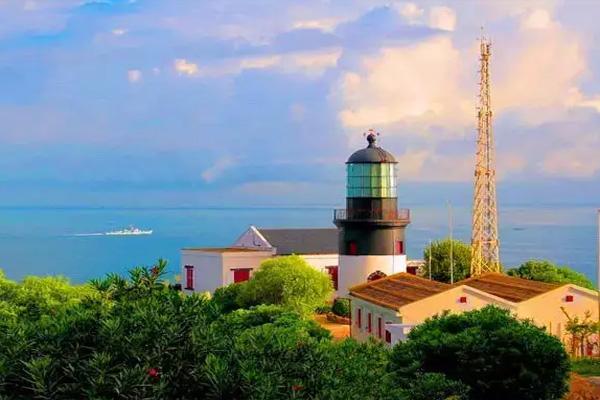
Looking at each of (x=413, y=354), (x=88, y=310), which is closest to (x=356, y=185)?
(x=413, y=354)

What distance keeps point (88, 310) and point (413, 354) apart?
934 cm

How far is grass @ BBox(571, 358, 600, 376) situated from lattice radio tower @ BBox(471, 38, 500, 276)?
17.4 m

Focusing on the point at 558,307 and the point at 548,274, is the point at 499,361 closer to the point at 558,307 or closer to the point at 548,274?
the point at 558,307

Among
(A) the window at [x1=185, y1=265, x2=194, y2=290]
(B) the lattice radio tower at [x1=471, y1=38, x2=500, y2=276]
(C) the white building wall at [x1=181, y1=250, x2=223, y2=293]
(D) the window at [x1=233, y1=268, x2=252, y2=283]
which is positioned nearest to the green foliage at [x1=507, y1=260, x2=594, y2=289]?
(B) the lattice radio tower at [x1=471, y1=38, x2=500, y2=276]

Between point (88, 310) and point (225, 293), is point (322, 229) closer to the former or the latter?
point (225, 293)

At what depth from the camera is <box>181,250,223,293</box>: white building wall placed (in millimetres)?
46062

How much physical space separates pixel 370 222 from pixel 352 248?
137cm

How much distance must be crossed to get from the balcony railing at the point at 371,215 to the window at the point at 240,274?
8.34m

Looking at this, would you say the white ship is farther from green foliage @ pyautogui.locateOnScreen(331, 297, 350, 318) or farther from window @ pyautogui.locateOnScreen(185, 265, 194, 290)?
green foliage @ pyautogui.locateOnScreen(331, 297, 350, 318)

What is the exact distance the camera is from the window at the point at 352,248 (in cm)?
3894

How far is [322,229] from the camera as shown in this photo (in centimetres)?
5484

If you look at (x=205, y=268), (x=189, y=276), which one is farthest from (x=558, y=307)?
(x=189, y=276)

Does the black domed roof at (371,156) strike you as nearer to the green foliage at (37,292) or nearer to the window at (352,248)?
the window at (352,248)

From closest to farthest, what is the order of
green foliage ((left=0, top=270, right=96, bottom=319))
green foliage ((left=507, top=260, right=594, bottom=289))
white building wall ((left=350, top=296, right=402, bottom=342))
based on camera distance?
green foliage ((left=0, top=270, right=96, bottom=319))
white building wall ((left=350, top=296, right=402, bottom=342))
green foliage ((left=507, top=260, right=594, bottom=289))
